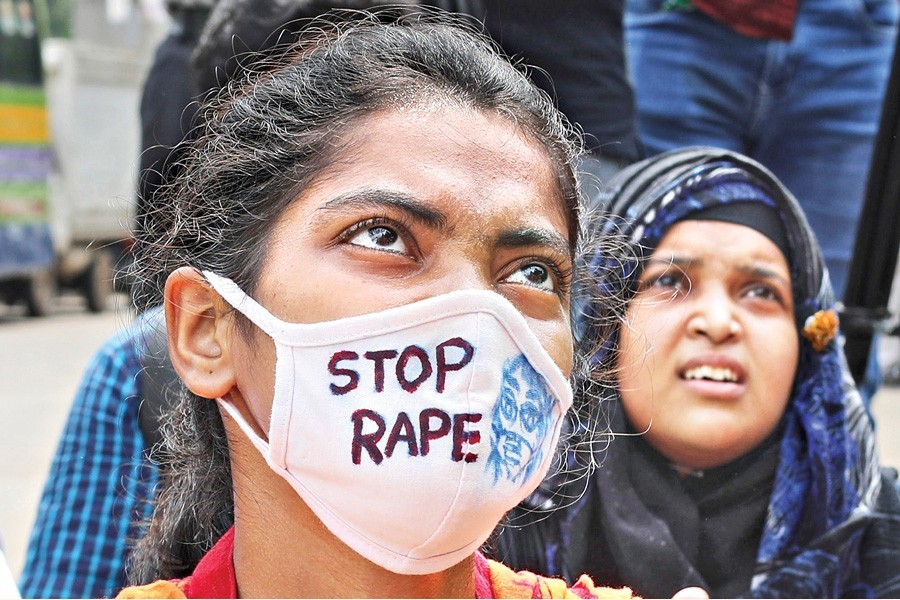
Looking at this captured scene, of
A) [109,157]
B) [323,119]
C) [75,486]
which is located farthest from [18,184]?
[323,119]

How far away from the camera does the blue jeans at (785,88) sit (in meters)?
2.20

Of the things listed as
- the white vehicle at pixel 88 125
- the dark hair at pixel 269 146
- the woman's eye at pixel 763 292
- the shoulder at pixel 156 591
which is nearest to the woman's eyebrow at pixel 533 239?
the dark hair at pixel 269 146

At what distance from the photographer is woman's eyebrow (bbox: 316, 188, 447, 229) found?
1.45 m

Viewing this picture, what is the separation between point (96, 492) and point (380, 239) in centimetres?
113

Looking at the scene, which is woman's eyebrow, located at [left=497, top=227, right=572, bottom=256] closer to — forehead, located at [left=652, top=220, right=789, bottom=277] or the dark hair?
the dark hair

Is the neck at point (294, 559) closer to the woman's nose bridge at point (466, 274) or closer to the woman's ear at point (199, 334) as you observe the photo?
the woman's ear at point (199, 334)

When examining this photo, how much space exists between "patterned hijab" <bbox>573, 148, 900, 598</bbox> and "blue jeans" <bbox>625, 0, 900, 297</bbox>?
0.19 meters

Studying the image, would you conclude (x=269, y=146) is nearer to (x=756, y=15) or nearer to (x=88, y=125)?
(x=756, y=15)

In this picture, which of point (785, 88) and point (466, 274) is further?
point (785, 88)

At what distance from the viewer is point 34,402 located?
7.89 meters

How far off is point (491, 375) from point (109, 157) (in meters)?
12.3

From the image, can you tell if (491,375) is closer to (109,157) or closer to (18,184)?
(18,184)

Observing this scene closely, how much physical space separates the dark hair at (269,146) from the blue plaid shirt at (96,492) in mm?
444

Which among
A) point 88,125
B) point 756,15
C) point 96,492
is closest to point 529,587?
point 96,492
